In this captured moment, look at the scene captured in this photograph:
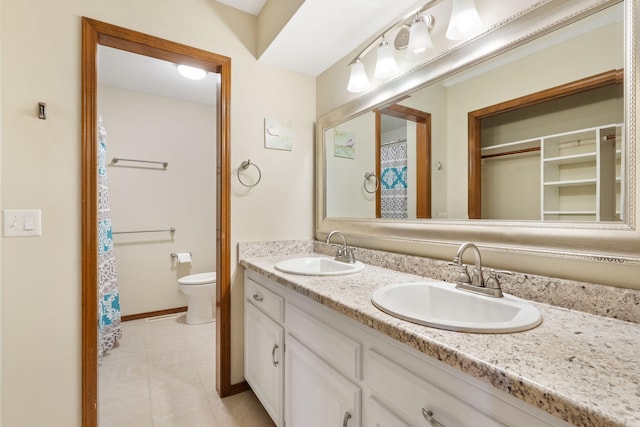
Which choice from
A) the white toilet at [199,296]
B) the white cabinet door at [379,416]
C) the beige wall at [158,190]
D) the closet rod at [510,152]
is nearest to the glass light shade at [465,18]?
the closet rod at [510,152]

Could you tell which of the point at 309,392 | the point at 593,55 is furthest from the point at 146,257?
the point at 593,55

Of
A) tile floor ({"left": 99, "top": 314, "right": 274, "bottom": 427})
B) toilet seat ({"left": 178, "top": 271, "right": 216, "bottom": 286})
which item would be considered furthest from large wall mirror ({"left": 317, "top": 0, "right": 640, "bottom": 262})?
toilet seat ({"left": 178, "top": 271, "right": 216, "bottom": 286})

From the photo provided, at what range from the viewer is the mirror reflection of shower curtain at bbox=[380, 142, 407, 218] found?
151 cm

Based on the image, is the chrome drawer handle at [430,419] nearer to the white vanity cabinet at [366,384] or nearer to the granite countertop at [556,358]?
the white vanity cabinet at [366,384]

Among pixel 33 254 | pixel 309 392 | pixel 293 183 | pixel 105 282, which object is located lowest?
pixel 309 392

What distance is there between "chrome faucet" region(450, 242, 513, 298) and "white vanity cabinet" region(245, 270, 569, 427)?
1.30 ft

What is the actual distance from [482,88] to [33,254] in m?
2.02

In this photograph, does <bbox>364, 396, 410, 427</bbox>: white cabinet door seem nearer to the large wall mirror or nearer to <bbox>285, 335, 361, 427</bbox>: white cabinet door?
<bbox>285, 335, 361, 427</bbox>: white cabinet door

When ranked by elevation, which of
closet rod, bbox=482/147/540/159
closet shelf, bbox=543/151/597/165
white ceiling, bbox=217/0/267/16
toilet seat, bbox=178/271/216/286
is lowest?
toilet seat, bbox=178/271/216/286

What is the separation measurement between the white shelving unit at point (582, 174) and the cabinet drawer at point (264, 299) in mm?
1101

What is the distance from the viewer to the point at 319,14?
1481 mm

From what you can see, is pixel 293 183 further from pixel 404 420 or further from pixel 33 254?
pixel 404 420

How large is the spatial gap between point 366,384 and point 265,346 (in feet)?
2.57

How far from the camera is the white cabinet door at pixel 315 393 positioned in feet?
3.02
